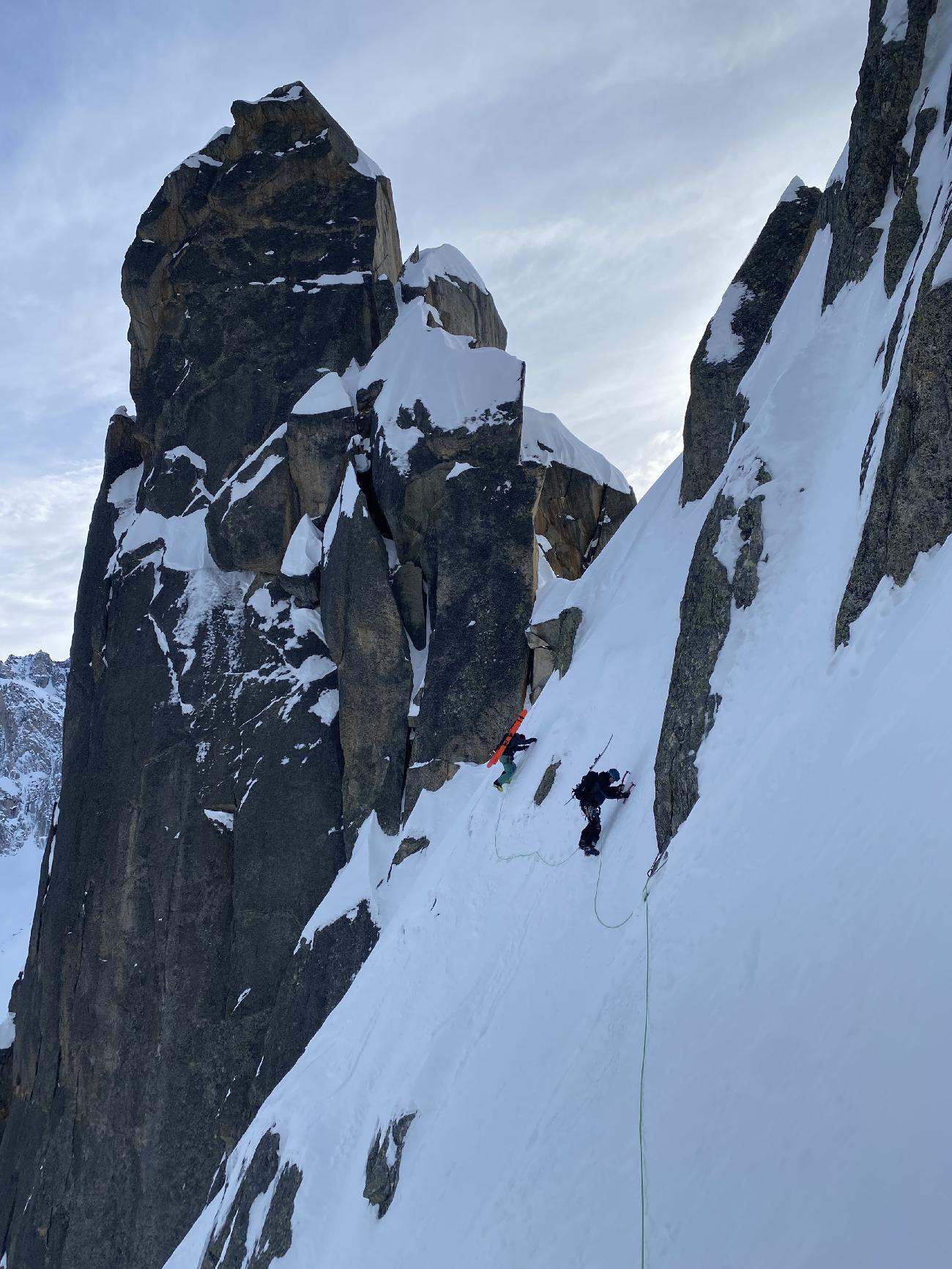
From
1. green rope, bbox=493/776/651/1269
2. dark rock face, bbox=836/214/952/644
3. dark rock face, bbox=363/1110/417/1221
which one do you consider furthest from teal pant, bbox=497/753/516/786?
dark rock face, bbox=836/214/952/644

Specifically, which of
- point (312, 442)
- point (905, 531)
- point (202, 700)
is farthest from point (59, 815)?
point (905, 531)

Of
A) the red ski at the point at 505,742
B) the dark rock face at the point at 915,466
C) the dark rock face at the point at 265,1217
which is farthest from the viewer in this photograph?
the red ski at the point at 505,742

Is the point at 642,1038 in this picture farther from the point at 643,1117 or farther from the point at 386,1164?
the point at 386,1164

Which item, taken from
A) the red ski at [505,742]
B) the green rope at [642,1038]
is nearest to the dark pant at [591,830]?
the green rope at [642,1038]

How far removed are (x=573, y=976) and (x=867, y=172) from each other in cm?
1287

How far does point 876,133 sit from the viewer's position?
13.7m

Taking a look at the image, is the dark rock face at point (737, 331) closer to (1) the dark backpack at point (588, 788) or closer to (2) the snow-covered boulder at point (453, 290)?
(1) the dark backpack at point (588, 788)

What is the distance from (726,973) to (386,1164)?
23.8 feet

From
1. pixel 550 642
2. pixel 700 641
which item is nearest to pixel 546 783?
pixel 700 641

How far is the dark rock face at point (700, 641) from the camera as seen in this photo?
35.1 ft

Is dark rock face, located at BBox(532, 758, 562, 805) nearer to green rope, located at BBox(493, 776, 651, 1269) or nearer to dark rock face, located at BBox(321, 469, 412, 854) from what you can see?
green rope, located at BBox(493, 776, 651, 1269)

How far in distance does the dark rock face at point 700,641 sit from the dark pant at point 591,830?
1.37m

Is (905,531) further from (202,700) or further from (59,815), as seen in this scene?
(59,815)

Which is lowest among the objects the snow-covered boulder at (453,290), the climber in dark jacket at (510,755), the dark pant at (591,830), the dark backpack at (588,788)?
the dark pant at (591,830)
